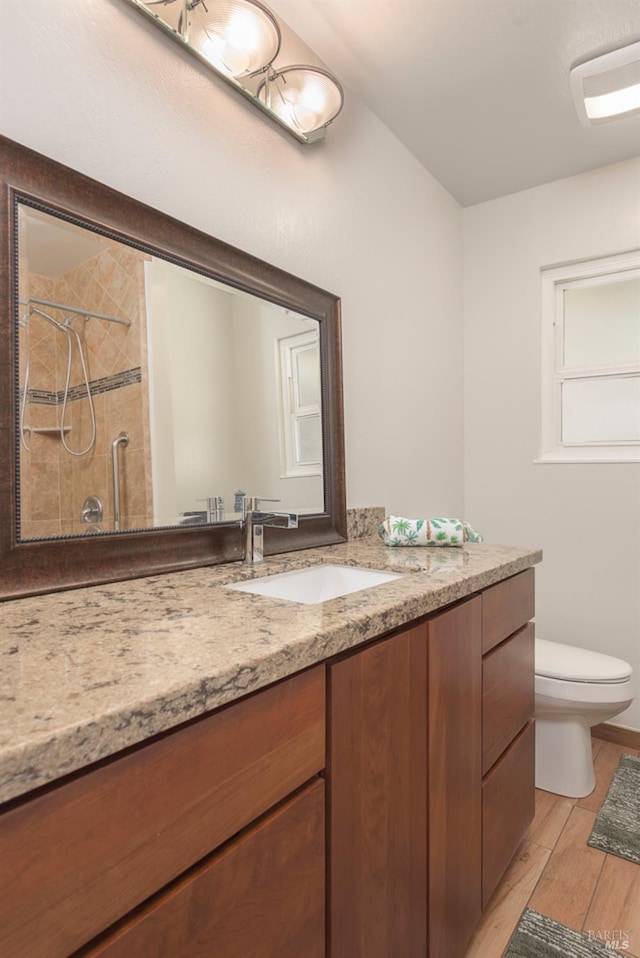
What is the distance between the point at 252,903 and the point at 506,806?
1014 mm

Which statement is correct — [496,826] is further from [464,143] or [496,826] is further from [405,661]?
[464,143]

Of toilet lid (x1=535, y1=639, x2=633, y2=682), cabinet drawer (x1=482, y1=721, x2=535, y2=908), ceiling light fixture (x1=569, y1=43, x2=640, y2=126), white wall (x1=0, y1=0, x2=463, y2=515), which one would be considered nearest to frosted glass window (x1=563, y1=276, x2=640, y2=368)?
white wall (x1=0, y1=0, x2=463, y2=515)

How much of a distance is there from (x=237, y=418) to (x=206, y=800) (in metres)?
0.97

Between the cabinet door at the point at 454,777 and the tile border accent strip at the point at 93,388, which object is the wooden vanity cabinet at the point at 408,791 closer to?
the cabinet door at the point at 454,777

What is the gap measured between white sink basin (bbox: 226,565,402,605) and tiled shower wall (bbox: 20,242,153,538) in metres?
0.31

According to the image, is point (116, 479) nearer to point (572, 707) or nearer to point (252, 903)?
point (252, 903)

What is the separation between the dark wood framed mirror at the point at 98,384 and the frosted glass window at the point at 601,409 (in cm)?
162

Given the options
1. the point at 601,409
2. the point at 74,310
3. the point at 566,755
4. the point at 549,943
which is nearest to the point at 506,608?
the point at 549,943

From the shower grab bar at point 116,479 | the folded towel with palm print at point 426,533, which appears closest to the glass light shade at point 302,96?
the shower grab bar at point 116,479

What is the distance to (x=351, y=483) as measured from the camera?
5.90 feet

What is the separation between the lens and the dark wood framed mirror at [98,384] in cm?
90

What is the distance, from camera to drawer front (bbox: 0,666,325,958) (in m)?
0.41

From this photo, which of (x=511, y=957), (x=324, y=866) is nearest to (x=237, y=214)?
(x=324, y=866)

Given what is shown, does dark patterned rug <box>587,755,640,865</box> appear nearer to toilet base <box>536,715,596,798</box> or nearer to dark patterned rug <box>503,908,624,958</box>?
toilet base <box>536,715,596,798</box>
